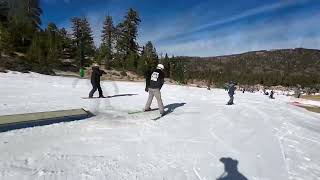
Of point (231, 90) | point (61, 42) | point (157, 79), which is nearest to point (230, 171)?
point (157, 79)

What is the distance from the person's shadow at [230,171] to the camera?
657 centimetres

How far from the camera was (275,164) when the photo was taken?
7.66 metres

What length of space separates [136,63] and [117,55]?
19.8ft

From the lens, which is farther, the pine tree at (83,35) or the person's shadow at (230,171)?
the pine tree at (83,35)

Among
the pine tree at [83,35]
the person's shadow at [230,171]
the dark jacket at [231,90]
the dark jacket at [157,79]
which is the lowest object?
the person's shadow at [230,171]

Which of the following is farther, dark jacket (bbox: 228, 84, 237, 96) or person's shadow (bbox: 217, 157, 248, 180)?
dark jacket (bbox: 228, 84, 237, 96)

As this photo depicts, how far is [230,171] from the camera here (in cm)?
695

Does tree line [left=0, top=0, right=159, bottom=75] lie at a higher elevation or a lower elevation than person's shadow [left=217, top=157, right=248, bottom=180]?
higher

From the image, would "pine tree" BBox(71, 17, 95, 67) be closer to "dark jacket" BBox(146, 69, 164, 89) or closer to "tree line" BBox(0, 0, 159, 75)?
"tree line" BBox(0, 0, 159, 75)

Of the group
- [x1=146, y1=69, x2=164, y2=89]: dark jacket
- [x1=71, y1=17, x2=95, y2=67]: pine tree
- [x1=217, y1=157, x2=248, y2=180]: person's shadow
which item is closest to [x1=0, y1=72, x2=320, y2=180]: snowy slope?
[x1=217, y1=157, x2=248, y2=180]: person's shadow

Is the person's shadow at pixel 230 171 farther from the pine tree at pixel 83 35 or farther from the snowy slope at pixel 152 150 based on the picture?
the pine tree at pixel 83 35

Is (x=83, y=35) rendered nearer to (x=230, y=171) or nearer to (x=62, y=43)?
(x=62, y=43)

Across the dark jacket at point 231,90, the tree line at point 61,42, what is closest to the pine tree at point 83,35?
the tree line at point 61,42

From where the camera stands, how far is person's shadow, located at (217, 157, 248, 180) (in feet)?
21.5
